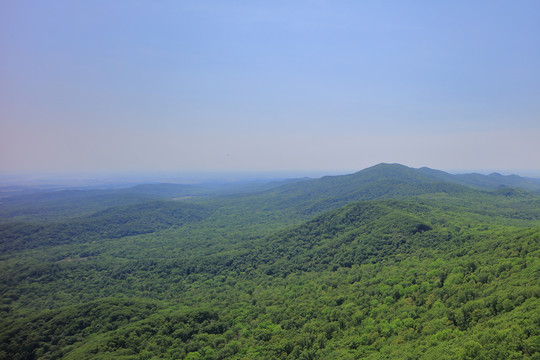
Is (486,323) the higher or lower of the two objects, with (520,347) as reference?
lower

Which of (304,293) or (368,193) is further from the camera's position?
(368,193)

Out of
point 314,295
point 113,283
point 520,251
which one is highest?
point 520,251

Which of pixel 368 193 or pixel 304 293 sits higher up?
pixel 368 193

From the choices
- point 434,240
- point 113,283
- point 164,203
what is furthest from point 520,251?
point 164,203

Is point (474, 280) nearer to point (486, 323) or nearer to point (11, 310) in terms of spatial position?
point (486, 323)

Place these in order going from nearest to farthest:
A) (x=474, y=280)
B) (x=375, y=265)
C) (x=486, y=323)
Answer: (x=486, y=323), (x=474, y=280), (x=375, y=265)

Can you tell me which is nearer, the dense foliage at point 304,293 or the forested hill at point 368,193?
the dense foliage at point 304,293

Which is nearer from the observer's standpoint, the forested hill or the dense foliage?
the dense foliage

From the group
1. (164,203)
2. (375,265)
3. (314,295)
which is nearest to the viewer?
(314,295)
